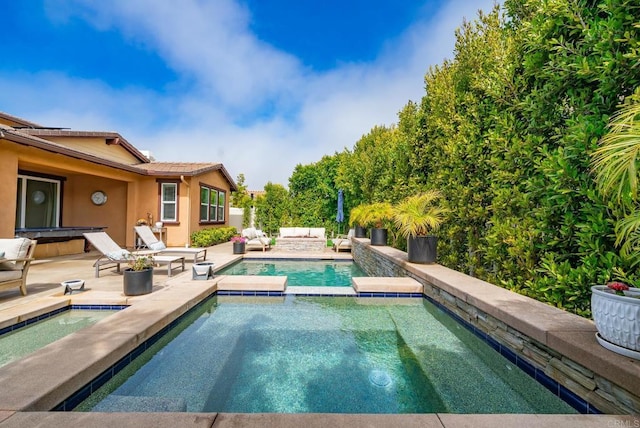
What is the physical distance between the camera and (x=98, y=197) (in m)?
13.0

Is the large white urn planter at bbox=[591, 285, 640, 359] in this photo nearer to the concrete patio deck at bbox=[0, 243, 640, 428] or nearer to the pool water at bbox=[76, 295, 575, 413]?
the concrete patio deck at bbox=[0, 243, 640, 428]

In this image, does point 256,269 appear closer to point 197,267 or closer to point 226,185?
point 197,267

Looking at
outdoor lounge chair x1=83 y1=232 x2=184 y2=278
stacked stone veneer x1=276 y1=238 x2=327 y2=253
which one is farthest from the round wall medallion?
stacked stone veneer x1=276 y1=238 x2=327 y2=253

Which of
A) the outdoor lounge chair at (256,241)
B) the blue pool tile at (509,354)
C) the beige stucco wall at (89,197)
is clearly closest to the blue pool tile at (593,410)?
the blue pool tile at (509,354)

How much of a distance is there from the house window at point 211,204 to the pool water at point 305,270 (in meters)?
5.92

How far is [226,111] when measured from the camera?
17766 mm

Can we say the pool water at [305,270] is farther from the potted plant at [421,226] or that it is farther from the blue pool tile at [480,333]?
the blue pool tile at [480,333]

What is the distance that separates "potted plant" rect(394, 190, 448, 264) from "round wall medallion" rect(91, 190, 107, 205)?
12.7 m

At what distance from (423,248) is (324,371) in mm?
4328

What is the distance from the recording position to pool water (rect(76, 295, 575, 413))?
2.66 m

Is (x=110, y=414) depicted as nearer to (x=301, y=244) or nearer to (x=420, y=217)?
(x=420, y=217)

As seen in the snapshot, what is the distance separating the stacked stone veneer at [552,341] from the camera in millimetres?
2193

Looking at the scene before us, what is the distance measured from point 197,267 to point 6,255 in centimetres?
312

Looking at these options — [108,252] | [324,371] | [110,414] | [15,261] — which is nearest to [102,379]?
[110,414]
